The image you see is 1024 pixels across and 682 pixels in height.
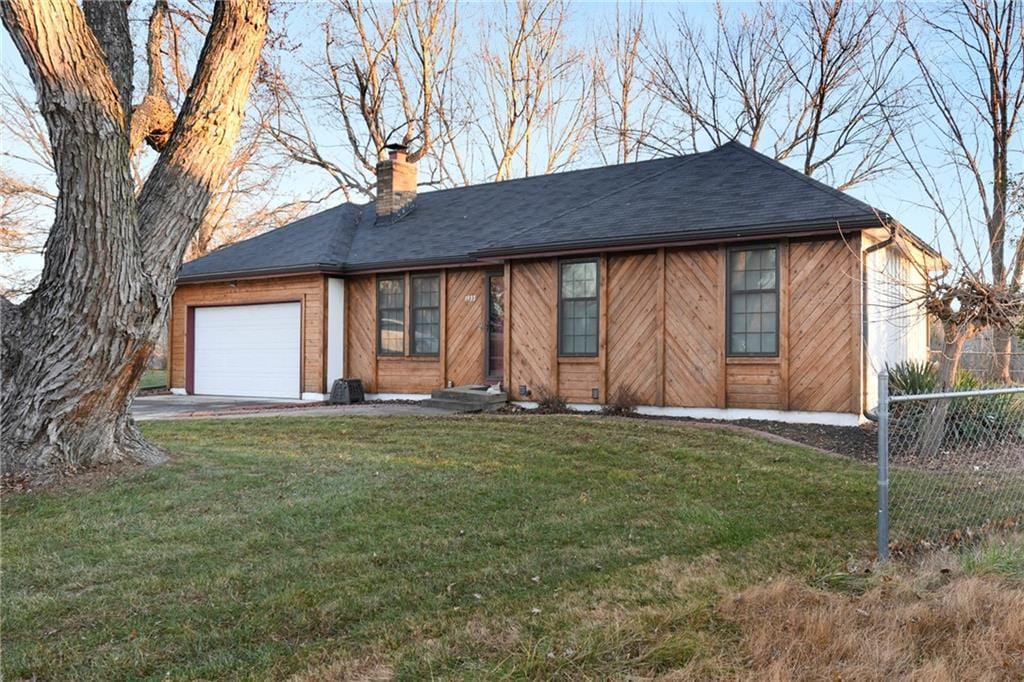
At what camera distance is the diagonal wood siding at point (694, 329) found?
10406mm

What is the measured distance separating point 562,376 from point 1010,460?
6.08 metres

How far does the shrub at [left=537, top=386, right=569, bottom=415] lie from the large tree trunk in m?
6.31

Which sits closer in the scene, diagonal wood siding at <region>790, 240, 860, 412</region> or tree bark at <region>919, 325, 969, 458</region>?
tree bark at <region>919, 325, 969, 458</region>

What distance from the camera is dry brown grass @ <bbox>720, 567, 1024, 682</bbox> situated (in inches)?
111

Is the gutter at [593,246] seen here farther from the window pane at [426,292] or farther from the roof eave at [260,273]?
the window pane at [426,292]

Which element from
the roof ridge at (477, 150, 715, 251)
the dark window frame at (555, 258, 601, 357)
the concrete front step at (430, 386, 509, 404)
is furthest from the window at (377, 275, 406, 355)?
the dark window frame at (555, 258, 601, 357)

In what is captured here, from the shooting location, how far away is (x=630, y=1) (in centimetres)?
2352

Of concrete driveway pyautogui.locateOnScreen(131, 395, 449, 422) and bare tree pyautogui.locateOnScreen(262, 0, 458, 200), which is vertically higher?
bare tree pyautogui.locateOnScreen(262, 0, 458, 200)

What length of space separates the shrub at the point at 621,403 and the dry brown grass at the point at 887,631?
6.96m

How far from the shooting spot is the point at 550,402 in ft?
37.7

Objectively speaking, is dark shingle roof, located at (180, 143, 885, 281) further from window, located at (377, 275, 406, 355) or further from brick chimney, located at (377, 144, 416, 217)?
window, located at (377, 275, 406, 355)

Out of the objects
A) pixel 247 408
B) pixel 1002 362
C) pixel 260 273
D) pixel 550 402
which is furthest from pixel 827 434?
pixel 260 273

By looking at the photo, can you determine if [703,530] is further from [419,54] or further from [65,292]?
[419,54]

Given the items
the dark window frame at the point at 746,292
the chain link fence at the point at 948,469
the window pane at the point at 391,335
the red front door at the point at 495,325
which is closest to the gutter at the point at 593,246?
the dark window frame at the point at 746,292
